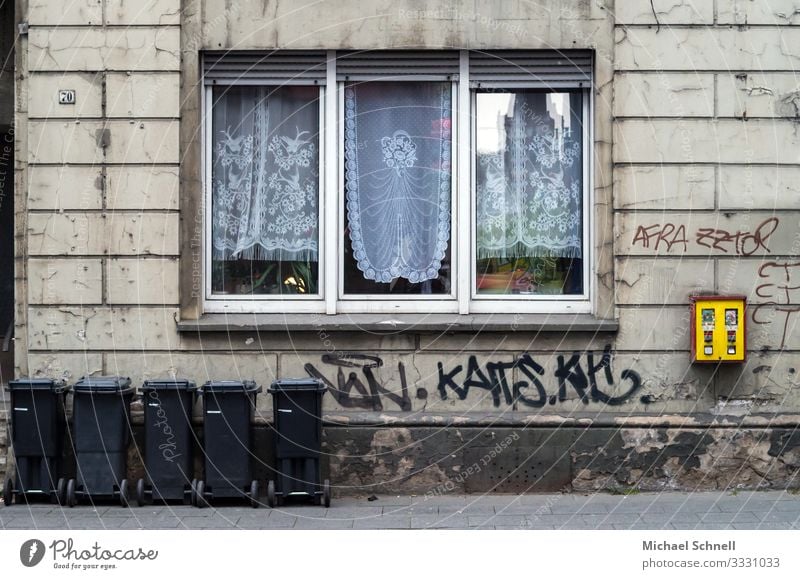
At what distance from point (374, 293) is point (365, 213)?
0.71 m

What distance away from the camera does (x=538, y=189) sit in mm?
10109

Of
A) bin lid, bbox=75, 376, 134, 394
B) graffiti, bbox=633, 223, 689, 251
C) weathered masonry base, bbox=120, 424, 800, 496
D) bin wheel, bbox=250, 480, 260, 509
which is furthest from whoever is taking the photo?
graffiti, bbox=633, 223, 689, 251

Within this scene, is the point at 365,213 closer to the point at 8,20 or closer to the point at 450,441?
the point at 450,441

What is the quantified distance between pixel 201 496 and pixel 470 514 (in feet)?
7.03

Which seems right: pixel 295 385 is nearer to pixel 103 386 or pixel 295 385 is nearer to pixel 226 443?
pixel 226 443

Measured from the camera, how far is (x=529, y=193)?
10.1m

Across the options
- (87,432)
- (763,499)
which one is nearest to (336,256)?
(87,432)

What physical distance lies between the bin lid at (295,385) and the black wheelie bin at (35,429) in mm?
1761

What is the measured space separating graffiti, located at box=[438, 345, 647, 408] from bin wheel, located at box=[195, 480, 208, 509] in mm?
2152

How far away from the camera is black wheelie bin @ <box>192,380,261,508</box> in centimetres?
911

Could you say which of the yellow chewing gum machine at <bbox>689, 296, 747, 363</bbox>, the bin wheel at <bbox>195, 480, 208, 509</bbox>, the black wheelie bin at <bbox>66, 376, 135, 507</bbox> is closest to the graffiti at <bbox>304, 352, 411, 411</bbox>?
the bin wheel at <bbox>195, 480, 208, 509</bbox>

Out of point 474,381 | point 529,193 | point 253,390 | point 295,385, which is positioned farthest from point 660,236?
point 253,390

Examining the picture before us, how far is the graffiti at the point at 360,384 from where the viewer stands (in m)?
9.76

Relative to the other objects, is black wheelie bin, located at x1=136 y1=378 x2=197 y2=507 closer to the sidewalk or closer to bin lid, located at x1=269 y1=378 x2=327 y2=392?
the sidewalk
